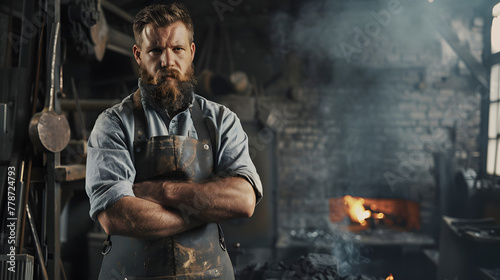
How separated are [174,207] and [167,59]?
60 centimetres

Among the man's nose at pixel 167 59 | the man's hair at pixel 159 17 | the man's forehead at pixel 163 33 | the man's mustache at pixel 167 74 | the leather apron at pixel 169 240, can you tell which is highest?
the man's hair at pixel 159 17

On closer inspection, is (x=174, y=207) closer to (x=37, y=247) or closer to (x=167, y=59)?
(x=167, y=59)

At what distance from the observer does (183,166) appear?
158 cm

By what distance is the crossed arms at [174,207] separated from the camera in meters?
1.42

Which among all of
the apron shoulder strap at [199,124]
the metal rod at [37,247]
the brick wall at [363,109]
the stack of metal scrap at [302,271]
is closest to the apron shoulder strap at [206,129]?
the apron shoulder strap at [199,124]

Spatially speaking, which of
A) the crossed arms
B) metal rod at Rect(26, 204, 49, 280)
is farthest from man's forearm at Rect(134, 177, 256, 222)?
metal rod at Rect(26, 204, 49, 280)

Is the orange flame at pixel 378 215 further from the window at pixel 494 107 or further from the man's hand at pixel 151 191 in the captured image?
the man's hand at pixel 151 191

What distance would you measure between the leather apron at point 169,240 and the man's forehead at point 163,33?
30cm

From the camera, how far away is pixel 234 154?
63.9 inches

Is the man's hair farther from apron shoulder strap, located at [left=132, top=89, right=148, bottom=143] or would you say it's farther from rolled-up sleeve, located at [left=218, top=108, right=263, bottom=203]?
rolled-up sleeve, located at [left=218, top=108, right=263, bottom=203]

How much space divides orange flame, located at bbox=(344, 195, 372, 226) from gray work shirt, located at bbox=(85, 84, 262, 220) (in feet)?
15.1

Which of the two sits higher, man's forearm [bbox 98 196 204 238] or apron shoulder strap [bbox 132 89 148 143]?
apron shoulder strap [bbox 132 89 148 143]

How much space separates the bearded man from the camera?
1452mm

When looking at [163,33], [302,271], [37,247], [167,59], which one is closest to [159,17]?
[163,33]
